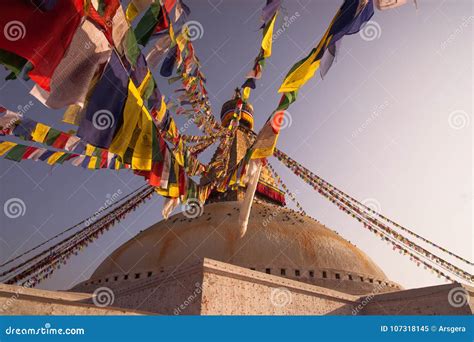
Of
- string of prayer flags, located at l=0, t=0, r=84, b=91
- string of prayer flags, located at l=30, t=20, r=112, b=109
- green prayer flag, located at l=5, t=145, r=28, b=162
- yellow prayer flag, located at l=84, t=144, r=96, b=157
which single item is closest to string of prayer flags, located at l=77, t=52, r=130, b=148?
string of prayer flags, located at l=30, t=20, r=112, b=109

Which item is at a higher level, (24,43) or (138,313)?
(24,43)

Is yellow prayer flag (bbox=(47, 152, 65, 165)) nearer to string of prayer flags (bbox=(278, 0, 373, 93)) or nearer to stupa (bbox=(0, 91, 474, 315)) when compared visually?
stupa (bbox=(0, 91, 474, 315))

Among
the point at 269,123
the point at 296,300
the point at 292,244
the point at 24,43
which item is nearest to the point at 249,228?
the point at 292,244

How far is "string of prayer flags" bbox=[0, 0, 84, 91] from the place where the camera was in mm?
3477

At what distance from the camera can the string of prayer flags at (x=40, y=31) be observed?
3.48 meters

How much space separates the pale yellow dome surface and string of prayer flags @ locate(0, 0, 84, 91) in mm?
6948

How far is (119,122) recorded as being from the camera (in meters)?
4.78

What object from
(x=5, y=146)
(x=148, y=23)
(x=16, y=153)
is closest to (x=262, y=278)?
(x=148, y=23)

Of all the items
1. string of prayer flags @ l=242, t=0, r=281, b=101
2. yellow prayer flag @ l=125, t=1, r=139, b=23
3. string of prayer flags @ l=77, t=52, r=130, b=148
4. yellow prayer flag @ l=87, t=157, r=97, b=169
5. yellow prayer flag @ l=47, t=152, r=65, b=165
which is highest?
string of prayer flags @ l=242, t=0, r=281, b=101

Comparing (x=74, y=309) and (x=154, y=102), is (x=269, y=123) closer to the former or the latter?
(x=154, y=102)

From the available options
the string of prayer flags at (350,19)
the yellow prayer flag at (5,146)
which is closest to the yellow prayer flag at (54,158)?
the yellow prayer flag at (5,146)

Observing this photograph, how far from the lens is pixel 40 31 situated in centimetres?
358

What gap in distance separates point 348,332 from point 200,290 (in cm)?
291

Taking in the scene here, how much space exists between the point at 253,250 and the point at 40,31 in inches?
330
